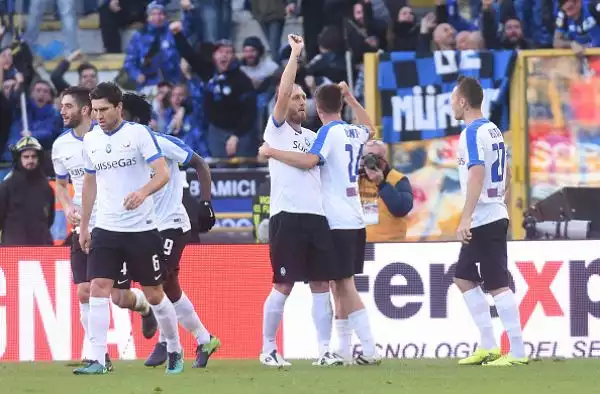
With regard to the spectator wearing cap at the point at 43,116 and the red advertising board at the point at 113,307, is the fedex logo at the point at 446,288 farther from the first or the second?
the spectator wearing cap at the point at 43,116

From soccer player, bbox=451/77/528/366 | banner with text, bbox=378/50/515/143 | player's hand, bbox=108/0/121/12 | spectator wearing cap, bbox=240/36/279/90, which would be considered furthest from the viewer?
player's hand, bbox=108/0/121/12

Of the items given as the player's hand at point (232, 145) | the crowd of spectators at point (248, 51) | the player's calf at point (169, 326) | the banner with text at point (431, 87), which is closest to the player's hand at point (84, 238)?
the player's calf at point (169, 326)

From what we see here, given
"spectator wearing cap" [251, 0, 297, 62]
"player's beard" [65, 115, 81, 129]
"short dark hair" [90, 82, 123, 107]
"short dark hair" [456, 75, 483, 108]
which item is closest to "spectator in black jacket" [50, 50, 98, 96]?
"spectator wearing cap" [251, 0, 297, 62]

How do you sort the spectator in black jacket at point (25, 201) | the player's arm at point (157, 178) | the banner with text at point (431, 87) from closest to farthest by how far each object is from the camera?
1. the player's arm at point (157, 178)
2. the spectator in black jacket at point (25, 201)
3. the banner with text at point (431, 87)

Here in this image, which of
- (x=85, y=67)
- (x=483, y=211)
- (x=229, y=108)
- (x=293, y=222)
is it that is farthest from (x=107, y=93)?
(x=85, y=67)

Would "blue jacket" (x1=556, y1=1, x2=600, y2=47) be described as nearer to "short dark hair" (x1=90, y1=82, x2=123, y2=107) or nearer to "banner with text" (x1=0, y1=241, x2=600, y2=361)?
"banner with text" (x1=0, y1=241, x2=600, y2=361)

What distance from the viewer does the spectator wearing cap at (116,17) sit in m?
23.0

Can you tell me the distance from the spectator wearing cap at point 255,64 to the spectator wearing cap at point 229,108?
1.02 feet

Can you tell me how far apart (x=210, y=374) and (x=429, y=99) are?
812 cm

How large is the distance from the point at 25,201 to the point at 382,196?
4603 millimetres

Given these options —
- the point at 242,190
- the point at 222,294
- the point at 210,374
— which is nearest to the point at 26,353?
the point at 222,294

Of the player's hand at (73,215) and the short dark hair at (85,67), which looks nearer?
the player's hand at (73,215)

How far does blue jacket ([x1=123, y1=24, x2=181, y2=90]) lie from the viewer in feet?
72.1

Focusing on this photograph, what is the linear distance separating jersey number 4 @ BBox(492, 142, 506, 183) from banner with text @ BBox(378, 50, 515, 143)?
23.0 ft
